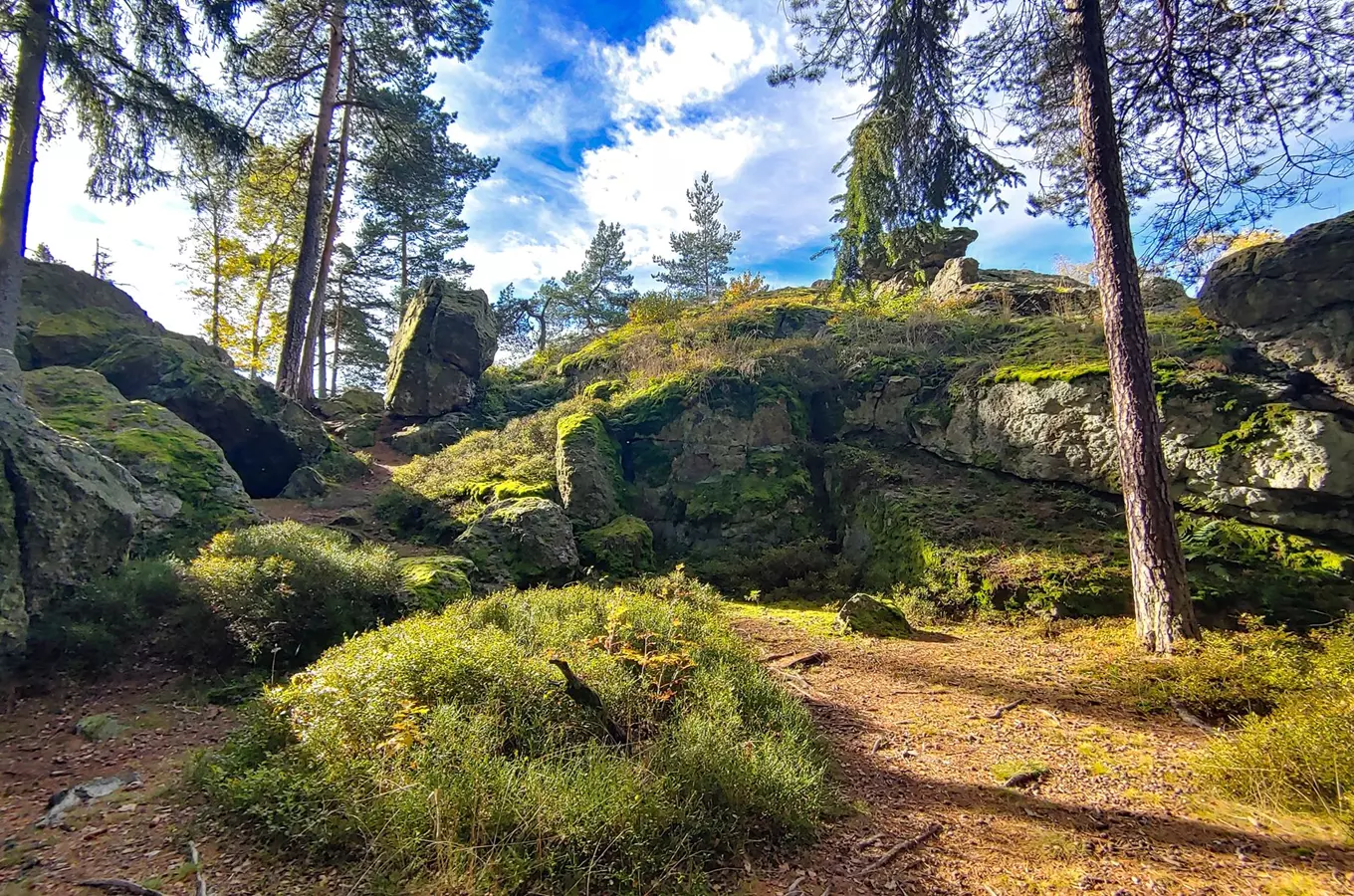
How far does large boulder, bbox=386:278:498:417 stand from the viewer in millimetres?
16875

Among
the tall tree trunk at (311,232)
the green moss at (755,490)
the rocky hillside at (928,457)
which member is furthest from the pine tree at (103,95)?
the green moss at (755,490)

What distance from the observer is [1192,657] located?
5.30 m

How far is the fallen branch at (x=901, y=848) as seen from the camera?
3.08 m

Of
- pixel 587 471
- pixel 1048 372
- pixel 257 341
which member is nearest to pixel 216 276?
pixel 257 341

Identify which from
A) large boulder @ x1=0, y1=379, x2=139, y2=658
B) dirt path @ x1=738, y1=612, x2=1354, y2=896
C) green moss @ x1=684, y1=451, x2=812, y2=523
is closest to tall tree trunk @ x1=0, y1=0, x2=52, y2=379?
large boulder @ x1=0, y1=379, x2=139, y2=658

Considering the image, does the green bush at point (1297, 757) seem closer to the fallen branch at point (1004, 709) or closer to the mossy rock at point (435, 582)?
the fallen branch at point (1004, 709)

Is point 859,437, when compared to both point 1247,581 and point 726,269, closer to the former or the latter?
point 1247,581

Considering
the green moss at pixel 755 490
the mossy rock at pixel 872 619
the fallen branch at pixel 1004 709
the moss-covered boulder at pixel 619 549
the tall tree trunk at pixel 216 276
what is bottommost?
the fallen branch at pixel 1004 709

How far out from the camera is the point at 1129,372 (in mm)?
6660

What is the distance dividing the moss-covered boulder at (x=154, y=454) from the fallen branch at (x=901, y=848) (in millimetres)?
8107

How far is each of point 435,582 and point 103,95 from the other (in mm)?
11040

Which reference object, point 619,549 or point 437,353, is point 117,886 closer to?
point 619,549

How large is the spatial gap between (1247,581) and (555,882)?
877 centimetres

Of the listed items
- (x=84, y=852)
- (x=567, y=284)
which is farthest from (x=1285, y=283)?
(x=567, y=284)
